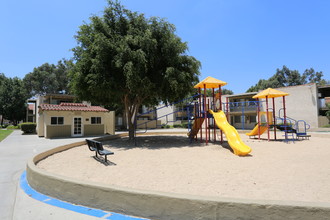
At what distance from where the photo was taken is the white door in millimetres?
22748

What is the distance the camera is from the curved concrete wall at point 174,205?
3066mm

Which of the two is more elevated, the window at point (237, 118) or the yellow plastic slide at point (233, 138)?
the window at point (237, 118)

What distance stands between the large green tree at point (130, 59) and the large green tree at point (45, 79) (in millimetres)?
45601

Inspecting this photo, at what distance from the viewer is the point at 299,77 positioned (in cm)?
6519

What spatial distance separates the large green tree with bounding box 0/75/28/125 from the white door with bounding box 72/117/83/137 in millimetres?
38976

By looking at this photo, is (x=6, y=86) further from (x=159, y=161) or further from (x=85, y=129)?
(x=159, y=161)

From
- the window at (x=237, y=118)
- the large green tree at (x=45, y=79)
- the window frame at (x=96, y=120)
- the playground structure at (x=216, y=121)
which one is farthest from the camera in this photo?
the large green tree at (x=45, y=79)

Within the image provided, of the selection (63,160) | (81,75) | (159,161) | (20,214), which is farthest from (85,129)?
(20,214)

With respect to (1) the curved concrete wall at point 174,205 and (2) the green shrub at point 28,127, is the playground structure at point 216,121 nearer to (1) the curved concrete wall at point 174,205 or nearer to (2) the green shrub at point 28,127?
(1) the curved concrete wall at point 174,205

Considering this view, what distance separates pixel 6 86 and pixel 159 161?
58.4 metres

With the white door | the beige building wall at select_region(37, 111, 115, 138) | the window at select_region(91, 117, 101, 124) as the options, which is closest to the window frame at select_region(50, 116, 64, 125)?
the beige building wall at select_region(37, 111, 115, 138)

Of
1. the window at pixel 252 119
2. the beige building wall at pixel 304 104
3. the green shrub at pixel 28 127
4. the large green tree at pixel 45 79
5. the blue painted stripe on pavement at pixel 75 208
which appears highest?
the large green tree at pixel 45 79

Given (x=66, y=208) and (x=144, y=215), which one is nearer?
(x=144, y=215)

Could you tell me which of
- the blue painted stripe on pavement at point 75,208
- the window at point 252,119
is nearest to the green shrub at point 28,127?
the blue painted stripe on pavement at point 75,208
